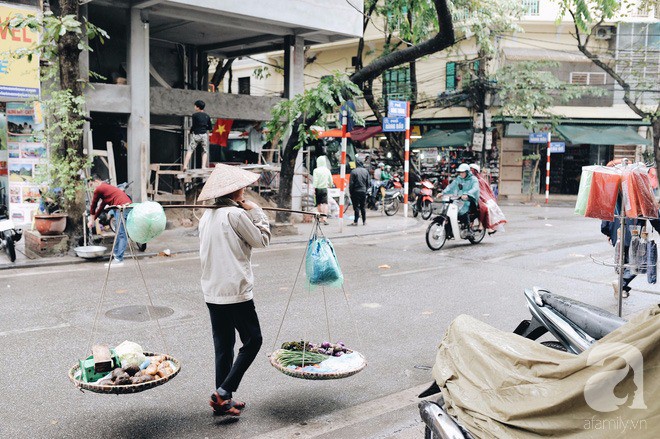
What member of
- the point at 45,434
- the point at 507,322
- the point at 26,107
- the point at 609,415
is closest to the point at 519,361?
the point at 609,415

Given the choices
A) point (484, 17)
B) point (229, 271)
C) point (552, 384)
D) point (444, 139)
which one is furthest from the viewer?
point (444, 139)

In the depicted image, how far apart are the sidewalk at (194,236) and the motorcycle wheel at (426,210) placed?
0.76ft

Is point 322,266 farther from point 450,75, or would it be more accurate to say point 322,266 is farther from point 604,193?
point 450,75

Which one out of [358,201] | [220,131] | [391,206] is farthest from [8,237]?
[391,206]

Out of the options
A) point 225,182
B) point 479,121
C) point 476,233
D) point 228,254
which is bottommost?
point 476,233

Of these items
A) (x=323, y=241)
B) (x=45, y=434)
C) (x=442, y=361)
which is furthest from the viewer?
(x=323, y=241)

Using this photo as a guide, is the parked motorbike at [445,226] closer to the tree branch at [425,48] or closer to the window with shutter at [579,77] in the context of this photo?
the tree branch at [425,48]

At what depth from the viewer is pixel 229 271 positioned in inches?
176

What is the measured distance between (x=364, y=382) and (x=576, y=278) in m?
6.16

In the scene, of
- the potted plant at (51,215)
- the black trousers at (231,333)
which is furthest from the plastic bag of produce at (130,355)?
the potted plant at (51,215)

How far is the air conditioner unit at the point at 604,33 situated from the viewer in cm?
2938

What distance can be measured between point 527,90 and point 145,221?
24444 mm

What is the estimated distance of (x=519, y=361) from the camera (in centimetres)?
306

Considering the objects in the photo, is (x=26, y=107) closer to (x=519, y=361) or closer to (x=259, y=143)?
(x=259, y=143)
